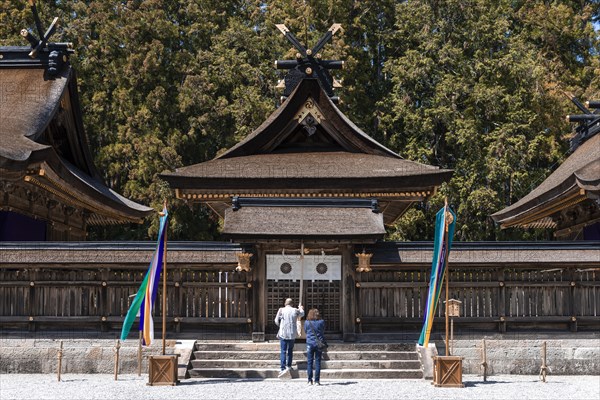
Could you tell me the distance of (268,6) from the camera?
42.5 meters

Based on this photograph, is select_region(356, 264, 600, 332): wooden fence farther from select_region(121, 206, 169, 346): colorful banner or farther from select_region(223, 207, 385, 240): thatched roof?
select_region(121, 206, 169, 346): colorful banner

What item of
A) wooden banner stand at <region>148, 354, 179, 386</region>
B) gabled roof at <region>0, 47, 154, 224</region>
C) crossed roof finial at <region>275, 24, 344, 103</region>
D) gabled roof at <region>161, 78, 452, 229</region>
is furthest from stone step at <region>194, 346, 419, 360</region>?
crossed roof finial at <region>275, 24, 344, 103</region>

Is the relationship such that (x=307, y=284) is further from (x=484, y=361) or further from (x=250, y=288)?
(x=484, y=361)

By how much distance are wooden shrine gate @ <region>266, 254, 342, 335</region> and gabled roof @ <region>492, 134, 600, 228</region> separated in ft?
20.3

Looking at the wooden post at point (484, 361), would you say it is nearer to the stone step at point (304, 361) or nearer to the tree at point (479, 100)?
the stone step at point (304, 361)

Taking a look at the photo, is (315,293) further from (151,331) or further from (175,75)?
(175,75)

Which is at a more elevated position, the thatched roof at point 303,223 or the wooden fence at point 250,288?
the thatched roof at point 303,223

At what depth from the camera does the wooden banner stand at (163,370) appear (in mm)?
17438

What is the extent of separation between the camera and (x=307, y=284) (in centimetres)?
2114

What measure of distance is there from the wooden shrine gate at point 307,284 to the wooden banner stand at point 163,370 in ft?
12.2

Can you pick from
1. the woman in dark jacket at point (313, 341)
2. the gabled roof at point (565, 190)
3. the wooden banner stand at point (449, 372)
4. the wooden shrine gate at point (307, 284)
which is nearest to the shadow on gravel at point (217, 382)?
the woman in dark jacket at point (313, 341)

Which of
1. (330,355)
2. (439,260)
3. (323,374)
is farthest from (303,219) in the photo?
(439,260)

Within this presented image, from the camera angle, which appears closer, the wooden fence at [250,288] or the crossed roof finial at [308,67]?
the wooden fence at [250,288]

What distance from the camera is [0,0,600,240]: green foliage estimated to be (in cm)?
3778
